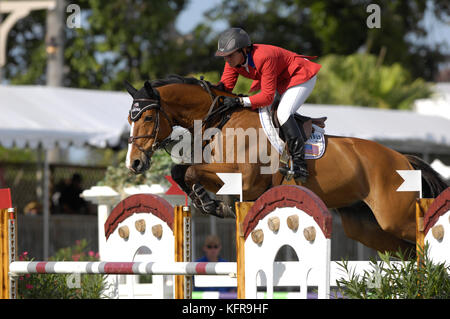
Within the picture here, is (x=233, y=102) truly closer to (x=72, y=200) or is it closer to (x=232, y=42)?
(x=232, y=42)

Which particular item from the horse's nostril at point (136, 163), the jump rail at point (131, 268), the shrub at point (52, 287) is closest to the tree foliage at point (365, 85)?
the shrub at point (52, 287)

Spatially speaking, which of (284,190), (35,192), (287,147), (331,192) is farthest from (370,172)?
(35,192)

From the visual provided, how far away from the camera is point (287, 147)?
15.6 feet

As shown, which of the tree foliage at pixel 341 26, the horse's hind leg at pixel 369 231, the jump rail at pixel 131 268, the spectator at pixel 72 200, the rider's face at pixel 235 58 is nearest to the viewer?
the jump rail at pixel 131 268

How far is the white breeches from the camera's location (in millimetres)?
4762

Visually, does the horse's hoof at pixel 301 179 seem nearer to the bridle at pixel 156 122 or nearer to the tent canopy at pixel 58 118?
the bridle at pixel 156 122

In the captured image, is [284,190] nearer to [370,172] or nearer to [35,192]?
[370,172]

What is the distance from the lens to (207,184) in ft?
15.4

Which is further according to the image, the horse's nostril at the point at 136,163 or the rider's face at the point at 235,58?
the rider's face at the point at 235,58

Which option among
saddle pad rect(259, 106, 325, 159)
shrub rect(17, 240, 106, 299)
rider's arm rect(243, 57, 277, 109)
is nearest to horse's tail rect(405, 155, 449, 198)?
saddle pad rect(259, 106, 325, 159)

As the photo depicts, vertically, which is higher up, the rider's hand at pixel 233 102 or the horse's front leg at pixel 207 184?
the rider's hand at pixel 233 102

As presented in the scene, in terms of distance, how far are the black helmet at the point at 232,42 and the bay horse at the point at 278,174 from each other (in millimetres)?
300

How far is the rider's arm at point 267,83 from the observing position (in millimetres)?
4641

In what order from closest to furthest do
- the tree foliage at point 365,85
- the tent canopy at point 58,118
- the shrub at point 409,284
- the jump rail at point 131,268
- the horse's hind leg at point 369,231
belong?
1. the shrub at point 409,284
2. the jump rail at point 131,268
3. the horse's hind leg at point 369,231
4. the tent canopy at point 58,118
5. the tree foliage at point 365,85
